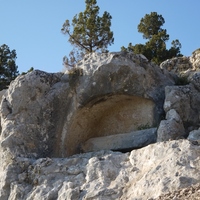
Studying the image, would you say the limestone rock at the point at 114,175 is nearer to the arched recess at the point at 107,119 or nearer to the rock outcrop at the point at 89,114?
the rock outcrop at the point at 89,114

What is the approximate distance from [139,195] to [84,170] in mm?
2226

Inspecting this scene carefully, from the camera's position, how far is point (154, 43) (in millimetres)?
26703

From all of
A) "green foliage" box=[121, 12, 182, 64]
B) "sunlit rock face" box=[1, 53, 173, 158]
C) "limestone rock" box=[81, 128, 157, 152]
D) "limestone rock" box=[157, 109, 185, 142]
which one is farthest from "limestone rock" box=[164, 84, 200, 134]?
"green foliage" box=[121, 12, 182, 64]

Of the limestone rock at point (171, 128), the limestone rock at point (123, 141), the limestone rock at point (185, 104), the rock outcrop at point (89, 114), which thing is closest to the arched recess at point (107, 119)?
the rock outcrop at point (89, 114)

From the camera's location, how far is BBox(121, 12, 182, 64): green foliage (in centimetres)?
2605

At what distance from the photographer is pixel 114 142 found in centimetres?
1456

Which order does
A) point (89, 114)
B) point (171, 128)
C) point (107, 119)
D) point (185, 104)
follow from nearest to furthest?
point (171, 128), point (185, 104), point (89, 114), point (107, 119)

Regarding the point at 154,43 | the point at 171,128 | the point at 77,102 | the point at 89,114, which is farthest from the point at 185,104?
the point at 154,43

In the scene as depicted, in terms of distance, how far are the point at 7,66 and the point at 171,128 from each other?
15514 millimetres

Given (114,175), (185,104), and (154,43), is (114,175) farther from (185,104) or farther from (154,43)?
(154,43)

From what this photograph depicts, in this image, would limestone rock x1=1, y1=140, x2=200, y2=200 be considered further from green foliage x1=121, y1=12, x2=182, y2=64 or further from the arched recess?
green foliage x1=121, y1=12, x2=182, y2=64

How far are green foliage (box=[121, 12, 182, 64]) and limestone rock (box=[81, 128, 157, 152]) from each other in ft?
35.2

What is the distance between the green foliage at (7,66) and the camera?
2620 centimetres

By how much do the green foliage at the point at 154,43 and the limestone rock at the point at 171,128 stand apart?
451 inches
